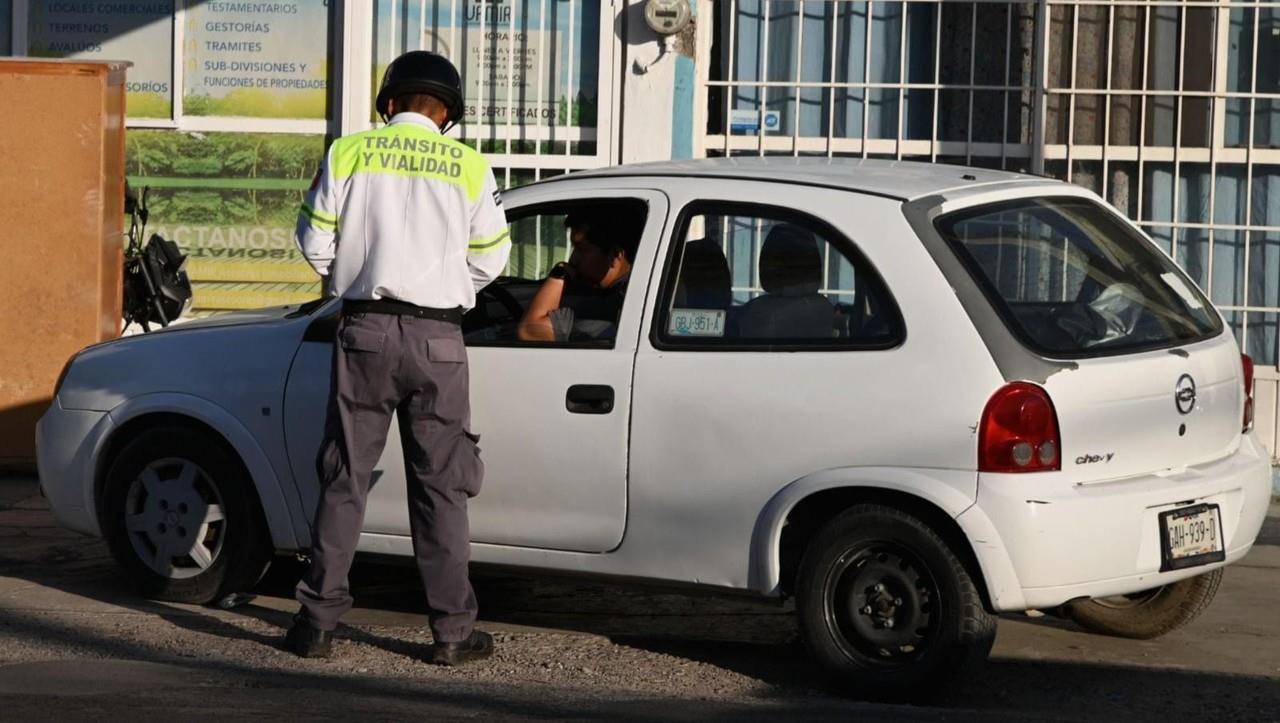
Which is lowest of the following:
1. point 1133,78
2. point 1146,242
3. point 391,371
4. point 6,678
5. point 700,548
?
point 6,678

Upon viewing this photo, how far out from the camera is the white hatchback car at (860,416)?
5508 mm

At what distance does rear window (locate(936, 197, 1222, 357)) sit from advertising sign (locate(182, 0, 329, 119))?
594cm

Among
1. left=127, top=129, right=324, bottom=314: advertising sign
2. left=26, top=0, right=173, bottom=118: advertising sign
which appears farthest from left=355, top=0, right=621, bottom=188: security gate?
left=26, top=0, right=173, bottom=118: advertising sign

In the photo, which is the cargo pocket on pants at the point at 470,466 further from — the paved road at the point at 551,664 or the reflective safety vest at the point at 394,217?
the paved road at the point at 551,664

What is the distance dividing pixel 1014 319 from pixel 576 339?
1374 mm

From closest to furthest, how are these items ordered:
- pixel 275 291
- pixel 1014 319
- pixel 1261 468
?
pixel 1014 319, pixel 1261 468, pixel 275 291

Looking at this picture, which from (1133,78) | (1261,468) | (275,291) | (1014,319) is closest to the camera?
(1014,319)

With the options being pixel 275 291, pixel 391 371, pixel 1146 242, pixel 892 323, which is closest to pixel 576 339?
pixel 391 371

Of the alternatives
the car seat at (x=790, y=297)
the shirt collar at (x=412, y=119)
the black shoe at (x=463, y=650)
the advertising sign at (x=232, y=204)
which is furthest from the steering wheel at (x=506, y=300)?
the advertising sign at (x=232, y=204)

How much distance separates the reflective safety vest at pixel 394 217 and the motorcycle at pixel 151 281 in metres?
4.51

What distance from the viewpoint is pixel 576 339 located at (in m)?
6.18

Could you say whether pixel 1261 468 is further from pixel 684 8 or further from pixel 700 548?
pixel 684 8

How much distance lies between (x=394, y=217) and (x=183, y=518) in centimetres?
156

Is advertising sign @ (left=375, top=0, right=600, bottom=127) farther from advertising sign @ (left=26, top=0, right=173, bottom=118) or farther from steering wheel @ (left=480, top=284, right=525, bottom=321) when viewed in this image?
steering wheel @ (left=480, top=284, right=525, bottom=321)
